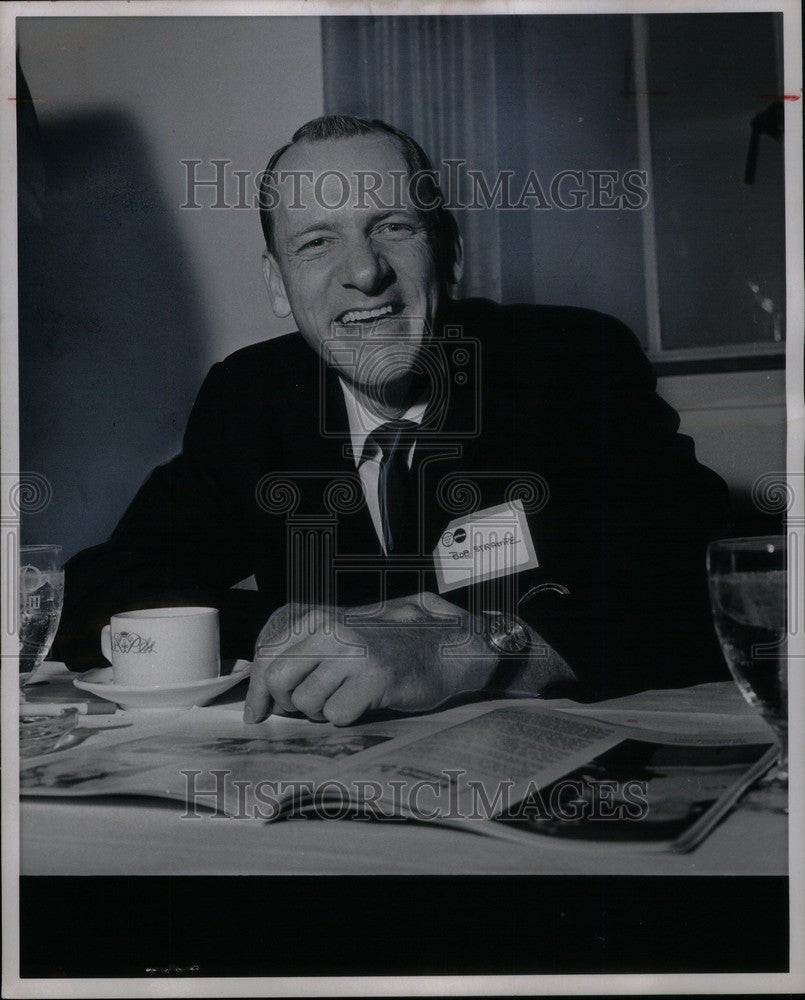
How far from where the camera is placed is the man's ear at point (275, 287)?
2.32 feet

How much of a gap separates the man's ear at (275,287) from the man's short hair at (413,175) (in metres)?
0.03

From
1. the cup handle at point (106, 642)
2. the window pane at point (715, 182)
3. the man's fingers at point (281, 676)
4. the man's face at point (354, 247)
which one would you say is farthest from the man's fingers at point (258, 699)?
the window pane at point (715, 182)

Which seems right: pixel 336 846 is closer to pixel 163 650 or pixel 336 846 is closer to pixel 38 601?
pixel 163 650

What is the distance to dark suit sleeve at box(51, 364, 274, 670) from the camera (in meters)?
0.71

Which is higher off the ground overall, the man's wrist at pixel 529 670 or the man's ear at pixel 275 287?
the man's ear at pixel 275 287

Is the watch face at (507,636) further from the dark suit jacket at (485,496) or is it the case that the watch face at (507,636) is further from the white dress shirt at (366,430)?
the white dress shirt at (366,430)

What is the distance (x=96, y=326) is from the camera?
72cm

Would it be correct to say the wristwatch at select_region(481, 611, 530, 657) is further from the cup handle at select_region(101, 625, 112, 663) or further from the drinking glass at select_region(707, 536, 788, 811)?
the cup handle at select_region(101, 625, 112, 663)

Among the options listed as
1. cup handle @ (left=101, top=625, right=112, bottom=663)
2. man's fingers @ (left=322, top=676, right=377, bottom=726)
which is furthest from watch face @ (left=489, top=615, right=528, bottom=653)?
cup handle @ (left=101, top=625, right=112, bottom=663)

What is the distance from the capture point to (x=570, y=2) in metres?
0.70

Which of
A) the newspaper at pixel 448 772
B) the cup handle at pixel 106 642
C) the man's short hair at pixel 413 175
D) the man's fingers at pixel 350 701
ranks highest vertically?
the man's short hair at pixel 413 175

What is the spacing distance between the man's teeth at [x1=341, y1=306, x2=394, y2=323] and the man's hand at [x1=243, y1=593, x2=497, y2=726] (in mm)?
231
